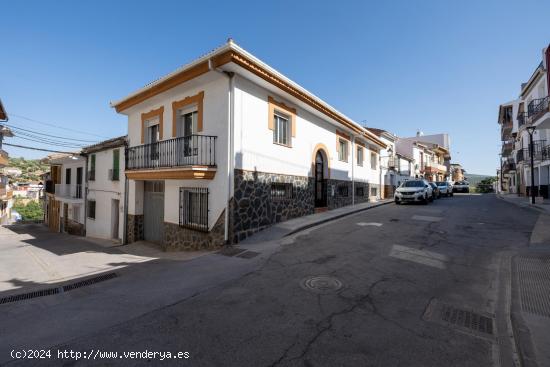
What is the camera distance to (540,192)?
20.7 metres

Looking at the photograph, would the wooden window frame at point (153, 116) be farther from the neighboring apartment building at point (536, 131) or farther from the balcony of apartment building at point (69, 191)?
the neighboring apartment building at point (536, 131)

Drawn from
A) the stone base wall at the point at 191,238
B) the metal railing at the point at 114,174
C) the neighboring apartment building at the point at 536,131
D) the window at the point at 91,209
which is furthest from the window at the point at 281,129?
the window at the point at 91,209

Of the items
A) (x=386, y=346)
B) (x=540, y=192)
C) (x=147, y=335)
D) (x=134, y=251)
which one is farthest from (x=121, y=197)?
(x=540, y=192)

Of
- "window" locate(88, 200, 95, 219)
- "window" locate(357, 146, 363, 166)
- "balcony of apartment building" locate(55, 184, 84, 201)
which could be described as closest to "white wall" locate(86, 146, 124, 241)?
"window" locate(88, 200, 95, 219)

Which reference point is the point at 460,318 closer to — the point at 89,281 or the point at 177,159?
the point at 89,281

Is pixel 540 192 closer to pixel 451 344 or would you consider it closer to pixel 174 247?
pixel 451 344

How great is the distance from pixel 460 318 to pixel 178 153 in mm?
9460

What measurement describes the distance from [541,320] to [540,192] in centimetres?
2512

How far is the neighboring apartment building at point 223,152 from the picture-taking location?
28.1ft

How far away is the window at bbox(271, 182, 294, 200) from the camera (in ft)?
34.3

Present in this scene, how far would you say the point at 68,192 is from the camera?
1962cm

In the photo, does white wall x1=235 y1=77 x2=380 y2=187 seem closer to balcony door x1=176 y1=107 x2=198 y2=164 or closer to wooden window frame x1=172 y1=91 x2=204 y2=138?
wooden window frame x1=172 y1=91 x2=204 y2=138

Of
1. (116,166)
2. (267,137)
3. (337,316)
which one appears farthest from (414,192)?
(116,166)

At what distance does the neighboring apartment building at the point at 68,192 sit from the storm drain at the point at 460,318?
20.6m
